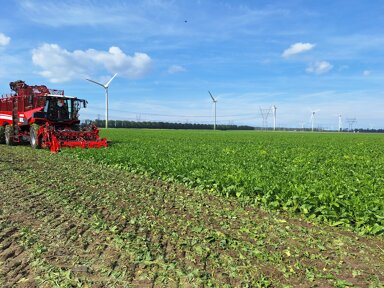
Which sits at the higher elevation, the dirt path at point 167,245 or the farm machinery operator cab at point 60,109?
the farm machinery operator cab at point 60,109

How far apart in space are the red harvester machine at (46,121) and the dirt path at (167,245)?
11461 mm

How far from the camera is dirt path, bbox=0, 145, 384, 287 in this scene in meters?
4.41

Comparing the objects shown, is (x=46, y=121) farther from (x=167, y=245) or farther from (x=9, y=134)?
(x=167, y=245)

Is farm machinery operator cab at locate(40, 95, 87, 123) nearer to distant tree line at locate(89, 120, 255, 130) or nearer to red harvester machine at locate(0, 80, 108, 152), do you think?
red harvester machine at locate(0, 80, 108, 152)

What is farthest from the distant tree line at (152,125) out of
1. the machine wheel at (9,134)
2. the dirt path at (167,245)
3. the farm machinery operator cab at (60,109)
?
the dirt path at (167,245)

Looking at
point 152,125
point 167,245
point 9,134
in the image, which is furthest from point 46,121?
point 152,125

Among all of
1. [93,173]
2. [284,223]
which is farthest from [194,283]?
[93,173]

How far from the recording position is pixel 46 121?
20.3m

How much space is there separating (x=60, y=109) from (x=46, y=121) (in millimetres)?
1065

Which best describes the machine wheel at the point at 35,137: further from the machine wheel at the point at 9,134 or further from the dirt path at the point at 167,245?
the dirt path at the point at 167,245

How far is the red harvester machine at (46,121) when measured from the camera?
19495mm

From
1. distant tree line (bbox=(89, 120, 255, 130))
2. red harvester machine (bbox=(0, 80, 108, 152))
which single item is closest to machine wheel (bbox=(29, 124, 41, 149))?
red harvester machine (bbox=(0, 80, 108, 152))

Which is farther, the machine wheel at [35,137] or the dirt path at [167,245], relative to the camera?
the machine wheel at [35,137]

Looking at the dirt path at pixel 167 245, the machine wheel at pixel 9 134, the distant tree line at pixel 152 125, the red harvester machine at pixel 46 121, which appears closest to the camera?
the dirt path at pixel 167 245
